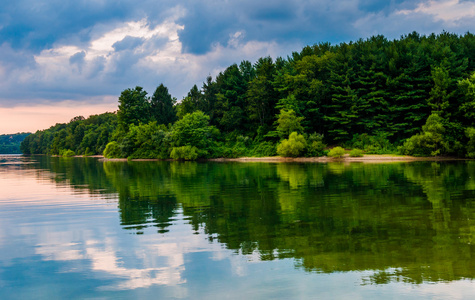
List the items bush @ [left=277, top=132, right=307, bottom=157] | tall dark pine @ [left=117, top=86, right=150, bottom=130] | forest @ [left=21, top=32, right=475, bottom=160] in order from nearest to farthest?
forest @ [left=21, top=32, right=475, bottom=160]
bush @ [left=277, top=132, right=307, bottom=157]
tall dark pine @ [left=117, top=86, right=150, bottom=130]

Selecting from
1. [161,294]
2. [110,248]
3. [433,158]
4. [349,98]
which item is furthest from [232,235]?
[349,98]

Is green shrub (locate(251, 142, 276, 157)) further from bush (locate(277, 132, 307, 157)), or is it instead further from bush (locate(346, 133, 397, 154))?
bush (locate(346, 133, 397, 154))

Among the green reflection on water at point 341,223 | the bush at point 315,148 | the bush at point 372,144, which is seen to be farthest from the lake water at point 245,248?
the bush at point 372,144

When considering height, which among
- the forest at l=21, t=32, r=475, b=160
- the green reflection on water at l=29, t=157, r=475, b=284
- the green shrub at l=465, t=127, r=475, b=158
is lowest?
the green reflection on water at l=29, t=157, r=475, b=284

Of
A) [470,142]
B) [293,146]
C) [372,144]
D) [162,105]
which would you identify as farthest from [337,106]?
[162,105]

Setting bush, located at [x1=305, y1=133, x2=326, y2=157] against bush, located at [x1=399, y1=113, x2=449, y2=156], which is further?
bush, located at [x1=305, y1=133, x2=326, y2=157]

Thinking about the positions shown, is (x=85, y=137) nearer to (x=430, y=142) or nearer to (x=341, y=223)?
(x=430, y=142)

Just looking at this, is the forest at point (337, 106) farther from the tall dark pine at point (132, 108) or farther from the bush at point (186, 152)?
the tall dark pine at point (132, 108)

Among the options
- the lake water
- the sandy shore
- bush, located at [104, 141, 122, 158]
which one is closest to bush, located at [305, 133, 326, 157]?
the sandy shore

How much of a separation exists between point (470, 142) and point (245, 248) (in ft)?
165

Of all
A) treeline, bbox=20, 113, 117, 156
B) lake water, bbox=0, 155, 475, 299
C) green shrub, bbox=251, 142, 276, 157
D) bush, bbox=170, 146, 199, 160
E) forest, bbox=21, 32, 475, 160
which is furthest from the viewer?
treeline, bbox=20, 113, 117, 156

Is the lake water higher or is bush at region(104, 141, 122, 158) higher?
bush at region(104, 141, 122, 158)

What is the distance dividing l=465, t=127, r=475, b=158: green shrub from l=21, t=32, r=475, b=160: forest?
13 cm

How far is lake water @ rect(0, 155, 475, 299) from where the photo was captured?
6.80 metres
